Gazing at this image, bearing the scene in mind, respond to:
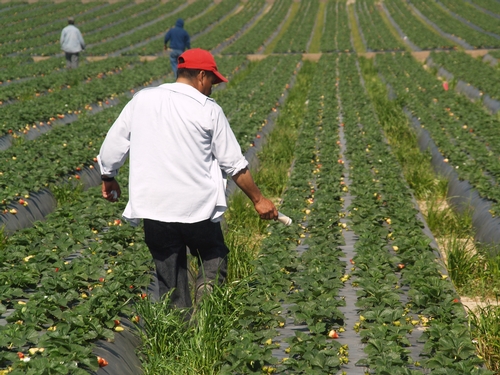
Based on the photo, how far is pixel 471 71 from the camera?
1820 cm

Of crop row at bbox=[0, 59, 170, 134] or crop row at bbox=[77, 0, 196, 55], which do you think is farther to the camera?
crop row at bbox=[77, 0, 196, 55]

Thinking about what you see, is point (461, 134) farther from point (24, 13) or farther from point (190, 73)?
point (24, 13)

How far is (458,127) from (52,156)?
679cm

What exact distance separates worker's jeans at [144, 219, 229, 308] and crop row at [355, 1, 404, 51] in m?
25.2

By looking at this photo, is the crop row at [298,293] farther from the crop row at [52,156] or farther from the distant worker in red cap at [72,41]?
the distant worker in red cap at [72,41]

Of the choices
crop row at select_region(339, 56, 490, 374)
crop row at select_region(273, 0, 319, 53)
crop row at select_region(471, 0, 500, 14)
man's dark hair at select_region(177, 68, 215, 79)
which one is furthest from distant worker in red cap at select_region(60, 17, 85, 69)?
crop row at select_region(471, 0, 500, 14)

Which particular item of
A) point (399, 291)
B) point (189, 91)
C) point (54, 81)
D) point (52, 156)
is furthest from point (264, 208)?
point (54, 81)

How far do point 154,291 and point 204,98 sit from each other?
1.81 m

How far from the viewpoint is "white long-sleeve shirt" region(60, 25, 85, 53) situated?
18469mm

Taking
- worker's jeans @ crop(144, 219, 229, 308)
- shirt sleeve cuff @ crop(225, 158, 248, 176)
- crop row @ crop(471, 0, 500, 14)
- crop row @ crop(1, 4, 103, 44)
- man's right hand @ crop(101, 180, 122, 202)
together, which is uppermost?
shirt sleeve cuff @ crop(225, 158, 248, 176)

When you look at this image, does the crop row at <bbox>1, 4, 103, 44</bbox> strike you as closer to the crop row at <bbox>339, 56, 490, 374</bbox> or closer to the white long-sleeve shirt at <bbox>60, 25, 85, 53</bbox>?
the white long-sleeve shirt at <bbox>60, 25, 85, 53</bbox>

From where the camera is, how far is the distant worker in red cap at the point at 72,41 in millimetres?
18469

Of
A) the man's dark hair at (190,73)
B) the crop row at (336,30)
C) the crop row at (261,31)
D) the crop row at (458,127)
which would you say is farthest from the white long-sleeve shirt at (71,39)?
the man's dark hair at (190,73)

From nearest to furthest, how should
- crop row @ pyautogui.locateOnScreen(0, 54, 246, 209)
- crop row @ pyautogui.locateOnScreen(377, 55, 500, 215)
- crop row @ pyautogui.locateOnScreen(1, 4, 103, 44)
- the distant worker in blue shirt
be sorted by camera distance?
crop row @ pyautogui.locateOnScreen(0, 54, 246, 209)
crop row @ pyautogui.locateOnScreen(377, 55, 500, 215)
the distant worker in blue shirt
crop row @ pyautogui.locateOnScreen(1, 4, 103, 44)
